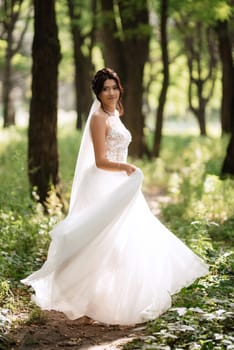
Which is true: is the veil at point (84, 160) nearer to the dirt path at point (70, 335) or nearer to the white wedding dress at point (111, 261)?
the white wedding dress at point (111, 261)

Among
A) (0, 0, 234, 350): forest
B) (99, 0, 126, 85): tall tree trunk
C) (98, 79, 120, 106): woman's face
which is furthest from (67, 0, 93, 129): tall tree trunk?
(98, 79, 120, 106): woman's face

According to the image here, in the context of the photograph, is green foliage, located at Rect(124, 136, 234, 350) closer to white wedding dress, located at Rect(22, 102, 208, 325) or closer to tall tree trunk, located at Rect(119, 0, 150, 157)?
white wedding dress, located at Rect(22, 102, 208, 325)

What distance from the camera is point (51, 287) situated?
6727 millimetres

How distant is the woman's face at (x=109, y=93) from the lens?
6.88 m

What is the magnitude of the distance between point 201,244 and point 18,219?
9.61 feet

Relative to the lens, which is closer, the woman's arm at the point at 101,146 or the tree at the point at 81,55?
the woman's arm at the point at 101,146

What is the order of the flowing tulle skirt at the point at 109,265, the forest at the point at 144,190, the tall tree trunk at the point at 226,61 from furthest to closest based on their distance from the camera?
1. the tall tree trunk at the point at 226,61
2. the flowing tulle skirt at the point at 109,265
3. the forest at the point at 144,190

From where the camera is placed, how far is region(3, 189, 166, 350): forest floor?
19.0ft

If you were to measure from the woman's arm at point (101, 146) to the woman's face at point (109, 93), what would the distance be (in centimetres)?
19

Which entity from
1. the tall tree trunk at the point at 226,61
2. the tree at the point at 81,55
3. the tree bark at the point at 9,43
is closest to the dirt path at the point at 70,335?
the tall tree trunk at the point at 226,61

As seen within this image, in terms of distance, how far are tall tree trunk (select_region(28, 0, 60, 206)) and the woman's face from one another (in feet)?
13.1

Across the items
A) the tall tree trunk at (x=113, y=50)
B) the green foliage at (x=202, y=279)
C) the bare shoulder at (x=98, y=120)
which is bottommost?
the green foliage at (x=202, y=279)

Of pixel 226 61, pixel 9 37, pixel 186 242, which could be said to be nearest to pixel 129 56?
pixel 226 61

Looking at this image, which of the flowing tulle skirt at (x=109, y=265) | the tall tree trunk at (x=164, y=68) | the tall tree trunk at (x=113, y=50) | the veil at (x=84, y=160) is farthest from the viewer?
the tall tree trunk at (x=113, y=50)
